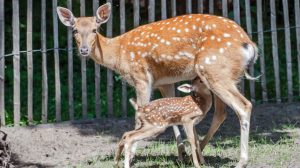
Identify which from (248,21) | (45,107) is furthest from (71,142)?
(248,21)

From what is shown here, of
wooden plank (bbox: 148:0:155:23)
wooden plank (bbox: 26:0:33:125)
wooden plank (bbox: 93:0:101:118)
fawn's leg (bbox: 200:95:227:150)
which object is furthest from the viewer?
wooden plank (bbox: 148:0:155:23)

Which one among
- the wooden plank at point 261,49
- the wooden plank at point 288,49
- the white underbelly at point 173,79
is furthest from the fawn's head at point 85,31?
the wooden plank at point 288,49

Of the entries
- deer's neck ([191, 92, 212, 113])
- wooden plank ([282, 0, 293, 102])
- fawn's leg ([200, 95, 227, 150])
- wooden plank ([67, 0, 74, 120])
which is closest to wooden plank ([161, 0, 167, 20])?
wooden plank ([67, 0, 74, 120])

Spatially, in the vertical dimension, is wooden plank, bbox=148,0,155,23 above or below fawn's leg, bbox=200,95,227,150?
above

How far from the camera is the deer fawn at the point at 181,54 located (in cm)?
847

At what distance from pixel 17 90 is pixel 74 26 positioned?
192 centimetres

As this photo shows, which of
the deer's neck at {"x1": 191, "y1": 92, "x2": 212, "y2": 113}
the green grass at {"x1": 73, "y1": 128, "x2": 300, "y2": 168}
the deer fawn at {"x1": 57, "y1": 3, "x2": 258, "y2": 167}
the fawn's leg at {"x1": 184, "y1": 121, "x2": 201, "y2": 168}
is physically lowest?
the green grass at {"x1": 73, "y1": 128, "x2": 300, "y2": 168}

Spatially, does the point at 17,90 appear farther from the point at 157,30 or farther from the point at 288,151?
the point at 288,151

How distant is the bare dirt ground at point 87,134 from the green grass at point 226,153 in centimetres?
13

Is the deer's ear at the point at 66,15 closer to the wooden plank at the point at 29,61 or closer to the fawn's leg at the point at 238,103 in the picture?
the wooden plank at the point at 29,61

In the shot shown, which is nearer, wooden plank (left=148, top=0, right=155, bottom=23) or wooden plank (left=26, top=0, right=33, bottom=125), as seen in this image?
wooden plank (left=26, top=0, right=33, bottom=125)

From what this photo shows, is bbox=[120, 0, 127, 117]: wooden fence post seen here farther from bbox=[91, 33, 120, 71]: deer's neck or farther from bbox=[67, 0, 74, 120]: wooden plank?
bbox=[91, 33, 120, 71]: deer's neck

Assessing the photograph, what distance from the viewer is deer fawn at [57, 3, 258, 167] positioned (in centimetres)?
847

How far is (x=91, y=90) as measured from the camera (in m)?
12.8
